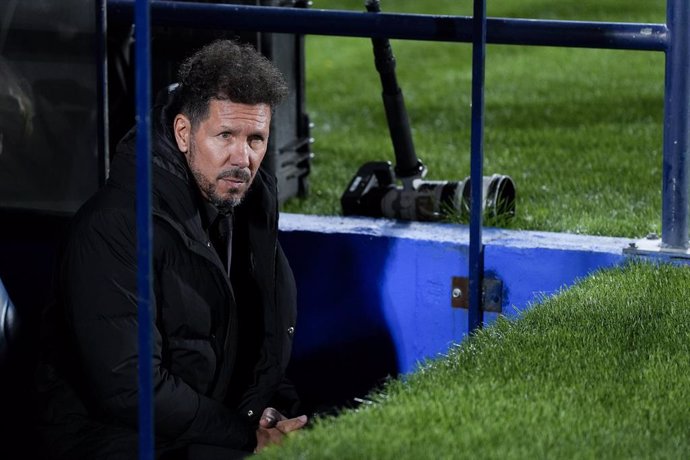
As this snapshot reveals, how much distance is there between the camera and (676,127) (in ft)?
15.2

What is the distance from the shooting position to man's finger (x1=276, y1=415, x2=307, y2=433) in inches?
164

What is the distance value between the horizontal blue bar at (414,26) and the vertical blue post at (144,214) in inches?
77.9

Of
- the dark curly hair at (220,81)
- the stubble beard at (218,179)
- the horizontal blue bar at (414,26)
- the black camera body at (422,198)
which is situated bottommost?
the black camera body at (422,198)

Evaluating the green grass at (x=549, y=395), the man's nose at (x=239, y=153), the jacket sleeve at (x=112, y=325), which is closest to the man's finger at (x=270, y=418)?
the jacket sleeve at (x=112, y=325)

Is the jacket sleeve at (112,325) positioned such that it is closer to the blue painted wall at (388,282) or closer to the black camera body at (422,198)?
the blue painted wall at (388,282)

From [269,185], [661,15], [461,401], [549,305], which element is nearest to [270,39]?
[269,185]

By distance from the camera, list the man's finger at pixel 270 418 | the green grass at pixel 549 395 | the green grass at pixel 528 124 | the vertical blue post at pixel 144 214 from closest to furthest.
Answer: the vertical blue post at pixel 144 214
the green grass at pixel 549 395
the man's finger at pixel 270 418
the green grass at pixel 528 124

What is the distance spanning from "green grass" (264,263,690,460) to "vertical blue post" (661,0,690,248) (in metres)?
0.44

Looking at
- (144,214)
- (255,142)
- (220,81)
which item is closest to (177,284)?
(255,142)

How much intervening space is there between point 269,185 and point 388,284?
1021 millimetres

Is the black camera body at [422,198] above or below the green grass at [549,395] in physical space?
above

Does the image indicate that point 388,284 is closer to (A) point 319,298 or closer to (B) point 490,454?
(A) point 319,298

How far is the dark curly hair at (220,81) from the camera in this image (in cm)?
402

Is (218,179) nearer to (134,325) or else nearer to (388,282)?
(134,325)
